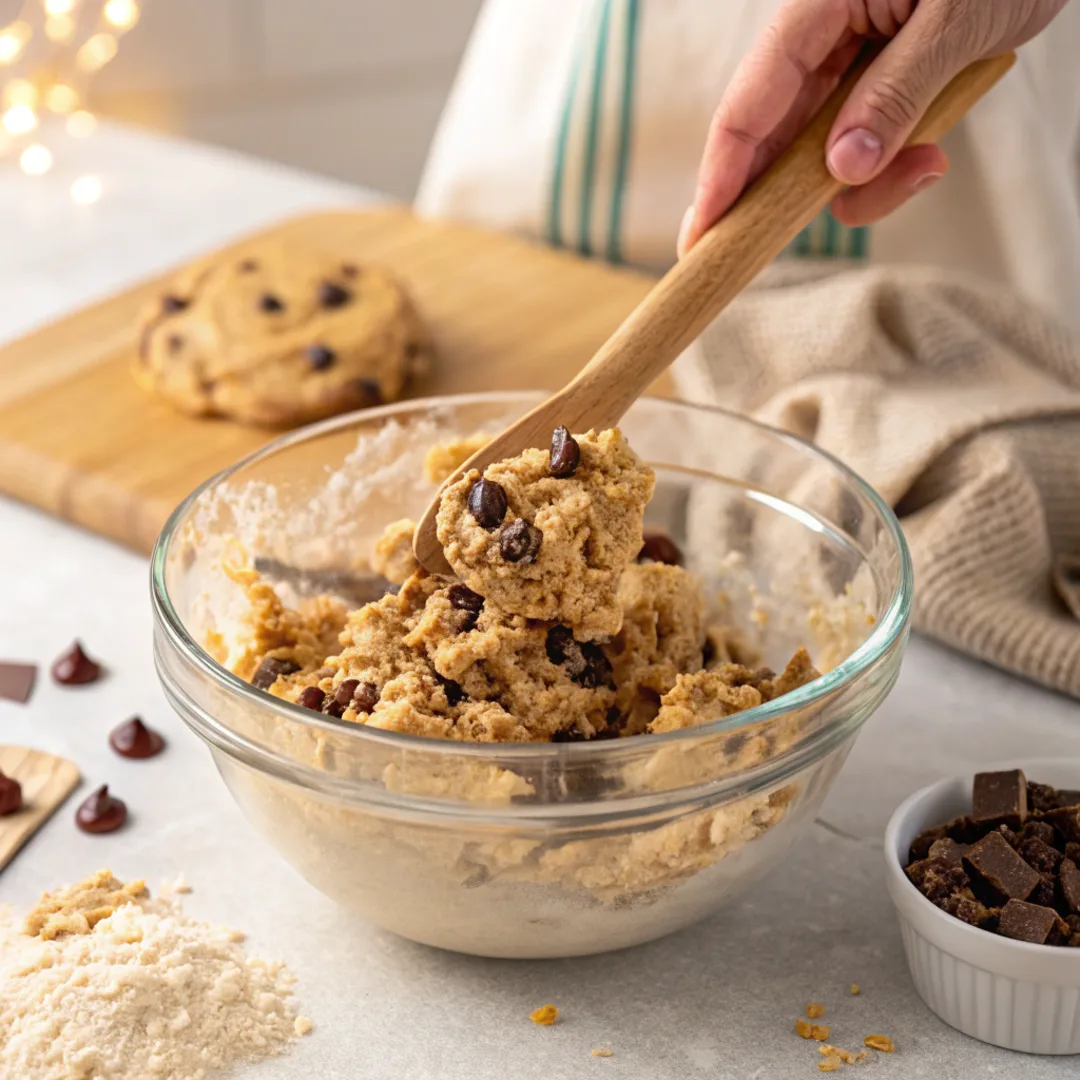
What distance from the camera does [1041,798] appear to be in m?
1.37

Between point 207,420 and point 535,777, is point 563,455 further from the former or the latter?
point 207,420

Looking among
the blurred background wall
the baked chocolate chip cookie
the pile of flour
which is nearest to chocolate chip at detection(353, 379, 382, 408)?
the baked chocolate chip cookie

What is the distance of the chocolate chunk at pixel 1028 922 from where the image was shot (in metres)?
1.21

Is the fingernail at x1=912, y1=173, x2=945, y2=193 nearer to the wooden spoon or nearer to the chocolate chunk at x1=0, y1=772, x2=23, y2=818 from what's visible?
the wooden spoon

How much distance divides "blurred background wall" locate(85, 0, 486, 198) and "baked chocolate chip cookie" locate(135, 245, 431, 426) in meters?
2.15

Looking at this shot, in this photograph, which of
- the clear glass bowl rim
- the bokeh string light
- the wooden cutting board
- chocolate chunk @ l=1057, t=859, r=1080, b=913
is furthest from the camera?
the bokeh string light

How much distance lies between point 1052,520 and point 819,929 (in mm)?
773

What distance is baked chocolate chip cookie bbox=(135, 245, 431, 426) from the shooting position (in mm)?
2246

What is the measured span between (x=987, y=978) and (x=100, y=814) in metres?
0.90

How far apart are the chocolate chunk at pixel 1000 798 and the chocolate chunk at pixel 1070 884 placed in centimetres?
6

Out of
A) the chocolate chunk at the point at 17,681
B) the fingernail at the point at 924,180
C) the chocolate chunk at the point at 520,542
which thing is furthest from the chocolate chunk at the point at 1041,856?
the chocolate chunk at the point at 17,681

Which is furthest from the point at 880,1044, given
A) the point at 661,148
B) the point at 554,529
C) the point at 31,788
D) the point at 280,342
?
the point at 661,148

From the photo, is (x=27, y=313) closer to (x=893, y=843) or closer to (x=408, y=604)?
(x=408, y=604)

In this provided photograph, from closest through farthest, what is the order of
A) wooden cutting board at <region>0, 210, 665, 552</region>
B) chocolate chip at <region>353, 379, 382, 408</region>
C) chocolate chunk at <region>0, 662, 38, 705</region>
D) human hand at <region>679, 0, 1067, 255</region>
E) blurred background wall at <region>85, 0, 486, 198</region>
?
human hand at <region>679, 0, 1067, 255</region> → chocolate chunk at <region>0, 662, 38, 705</region> → wooden cutting board at <region>0, 210, 665, 552</region> → chocolate chip at <region>353, 379, 382, 408</region> → blurred background wall at <region>85, 0, 486, 198</region>
